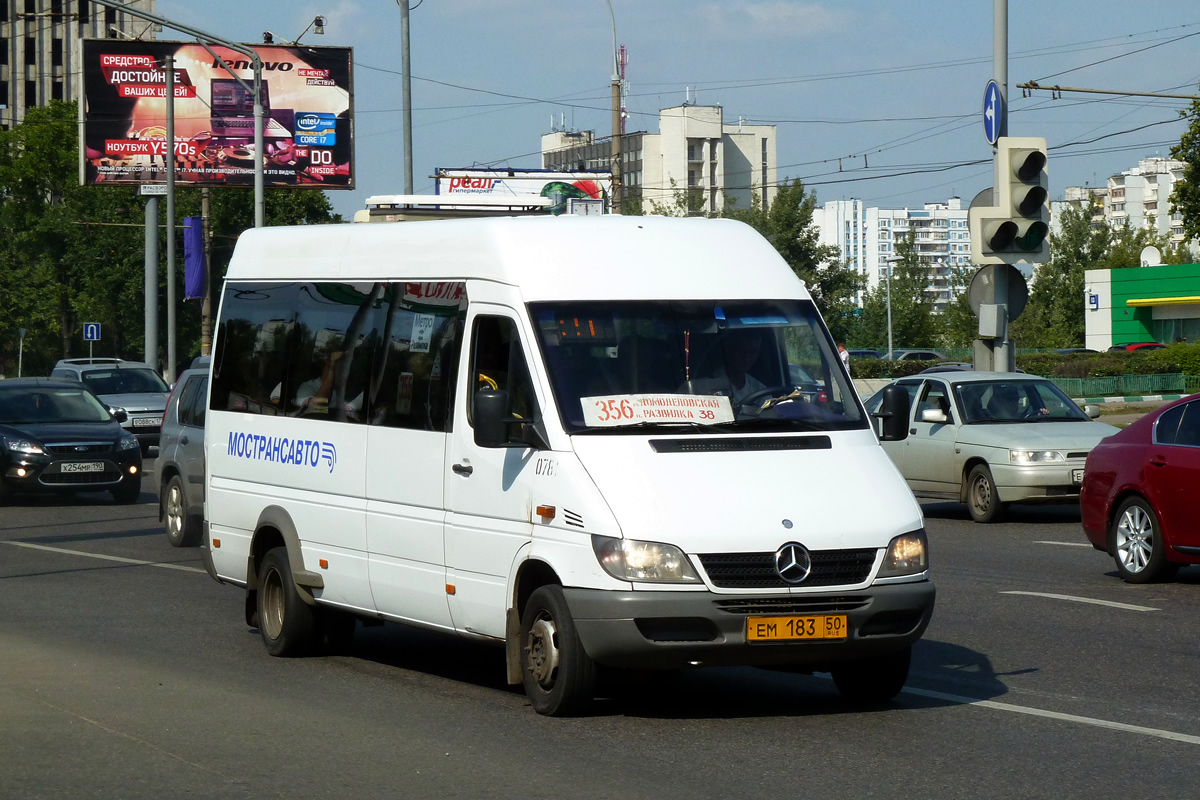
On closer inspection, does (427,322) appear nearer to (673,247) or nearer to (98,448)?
(673,247)

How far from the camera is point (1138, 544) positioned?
12.9 meters

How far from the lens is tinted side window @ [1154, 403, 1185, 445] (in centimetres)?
1268

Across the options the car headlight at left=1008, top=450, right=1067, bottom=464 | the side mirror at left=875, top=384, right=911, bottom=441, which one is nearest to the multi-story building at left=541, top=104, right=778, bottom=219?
the car headlight at left=1008, top=450, right=1067, bottom=464

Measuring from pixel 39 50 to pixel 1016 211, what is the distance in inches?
5082

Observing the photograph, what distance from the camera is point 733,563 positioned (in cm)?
732

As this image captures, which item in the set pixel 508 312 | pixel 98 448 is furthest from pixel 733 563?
pixel 98 448

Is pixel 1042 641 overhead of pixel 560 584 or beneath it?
beneath

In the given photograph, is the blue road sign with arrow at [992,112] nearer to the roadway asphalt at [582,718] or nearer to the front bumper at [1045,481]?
the front bumper at [1045,481]

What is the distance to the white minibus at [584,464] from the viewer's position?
289 inches

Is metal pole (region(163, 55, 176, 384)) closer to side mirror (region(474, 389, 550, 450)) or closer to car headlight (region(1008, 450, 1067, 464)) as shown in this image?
car headlight (region(1008, 450, 1067, 464))

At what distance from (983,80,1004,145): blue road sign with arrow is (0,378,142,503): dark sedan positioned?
11378mm

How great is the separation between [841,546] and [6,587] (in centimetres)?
843

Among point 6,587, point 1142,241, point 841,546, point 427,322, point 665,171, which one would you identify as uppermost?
point 665,171

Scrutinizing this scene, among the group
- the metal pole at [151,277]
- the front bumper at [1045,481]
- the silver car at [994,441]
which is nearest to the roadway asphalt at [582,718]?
the front bumper at [1045,481]
